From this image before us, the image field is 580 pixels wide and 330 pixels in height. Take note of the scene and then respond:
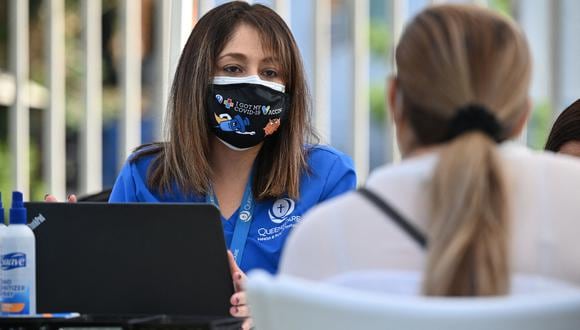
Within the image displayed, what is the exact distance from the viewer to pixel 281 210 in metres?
2.49

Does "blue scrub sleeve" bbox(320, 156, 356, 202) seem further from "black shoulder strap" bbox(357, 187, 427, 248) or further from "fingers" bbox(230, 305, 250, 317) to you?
"black shoulder strap" bbox(357, 187, 427, 248)

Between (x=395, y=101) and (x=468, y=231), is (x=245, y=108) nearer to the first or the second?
(x=395, y=101)

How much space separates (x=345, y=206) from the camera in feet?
4.49

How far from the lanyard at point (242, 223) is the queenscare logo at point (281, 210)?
58 mm

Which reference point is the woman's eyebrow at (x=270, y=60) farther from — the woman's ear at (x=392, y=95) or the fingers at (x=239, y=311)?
the woman's ear at (x=392, y=95)

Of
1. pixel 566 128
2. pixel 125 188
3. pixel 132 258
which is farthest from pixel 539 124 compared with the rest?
pixel 132 258

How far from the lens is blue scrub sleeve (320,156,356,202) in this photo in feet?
8.38

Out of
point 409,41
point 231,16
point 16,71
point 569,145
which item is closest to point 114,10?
point 16,71

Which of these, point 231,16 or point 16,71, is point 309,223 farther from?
point 16,71

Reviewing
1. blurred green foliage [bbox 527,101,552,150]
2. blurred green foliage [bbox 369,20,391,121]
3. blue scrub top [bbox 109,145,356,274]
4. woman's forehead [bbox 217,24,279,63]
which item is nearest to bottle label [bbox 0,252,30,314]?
blue scrub top [bbox 109,145,356,274]

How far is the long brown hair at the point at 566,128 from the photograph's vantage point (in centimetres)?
256

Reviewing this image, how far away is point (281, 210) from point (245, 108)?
0.98 ft

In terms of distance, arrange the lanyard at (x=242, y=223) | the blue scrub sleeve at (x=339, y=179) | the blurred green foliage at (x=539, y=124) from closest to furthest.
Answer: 1. the lanyard at (x=242, y=223)
2. the blue scrub sleeve at (x=339, y=179)
3. the blurred green foliage at (x=539, y=124)

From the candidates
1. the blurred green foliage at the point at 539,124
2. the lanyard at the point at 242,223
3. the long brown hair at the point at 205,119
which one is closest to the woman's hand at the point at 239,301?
the lanyard at the point at 242,223
